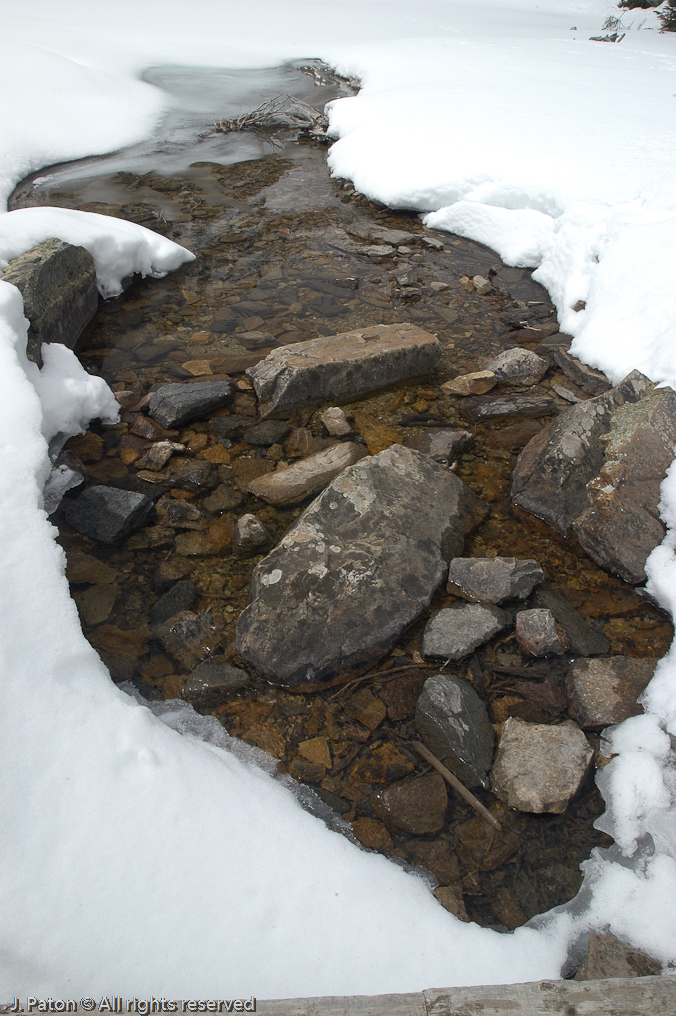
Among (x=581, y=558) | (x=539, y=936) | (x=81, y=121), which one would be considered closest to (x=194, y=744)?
(x=539, y=936)

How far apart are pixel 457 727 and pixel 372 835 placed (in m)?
0.43

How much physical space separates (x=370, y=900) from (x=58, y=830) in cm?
83

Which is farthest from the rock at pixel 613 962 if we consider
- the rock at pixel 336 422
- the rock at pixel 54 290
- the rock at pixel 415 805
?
the rock at pixel 54 290

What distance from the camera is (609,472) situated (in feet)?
8.28

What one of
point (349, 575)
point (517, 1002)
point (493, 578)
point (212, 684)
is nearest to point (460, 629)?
point (493, 578)

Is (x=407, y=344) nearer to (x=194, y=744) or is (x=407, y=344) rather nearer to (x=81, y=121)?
(x=194, y=744)

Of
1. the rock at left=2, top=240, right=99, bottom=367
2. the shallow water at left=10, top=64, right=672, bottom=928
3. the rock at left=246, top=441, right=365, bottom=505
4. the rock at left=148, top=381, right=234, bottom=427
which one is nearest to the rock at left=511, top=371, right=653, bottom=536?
the shallow water at left=10, top=64, right=672, bottom=928

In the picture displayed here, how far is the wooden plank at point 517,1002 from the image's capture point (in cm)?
105

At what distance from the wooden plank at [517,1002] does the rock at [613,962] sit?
28cm

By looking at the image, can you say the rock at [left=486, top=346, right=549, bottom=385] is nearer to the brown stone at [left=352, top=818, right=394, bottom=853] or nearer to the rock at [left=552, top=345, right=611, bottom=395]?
the rock at [left=552, top=345, right=611, bottom=395]

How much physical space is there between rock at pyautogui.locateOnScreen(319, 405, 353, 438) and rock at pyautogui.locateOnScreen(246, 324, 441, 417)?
0.16 m

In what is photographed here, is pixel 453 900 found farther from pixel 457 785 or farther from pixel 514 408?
pixel 514 408

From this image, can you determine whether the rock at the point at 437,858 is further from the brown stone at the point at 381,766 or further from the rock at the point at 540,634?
the rock at the point at 540,634

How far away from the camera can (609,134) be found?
5648 mm
